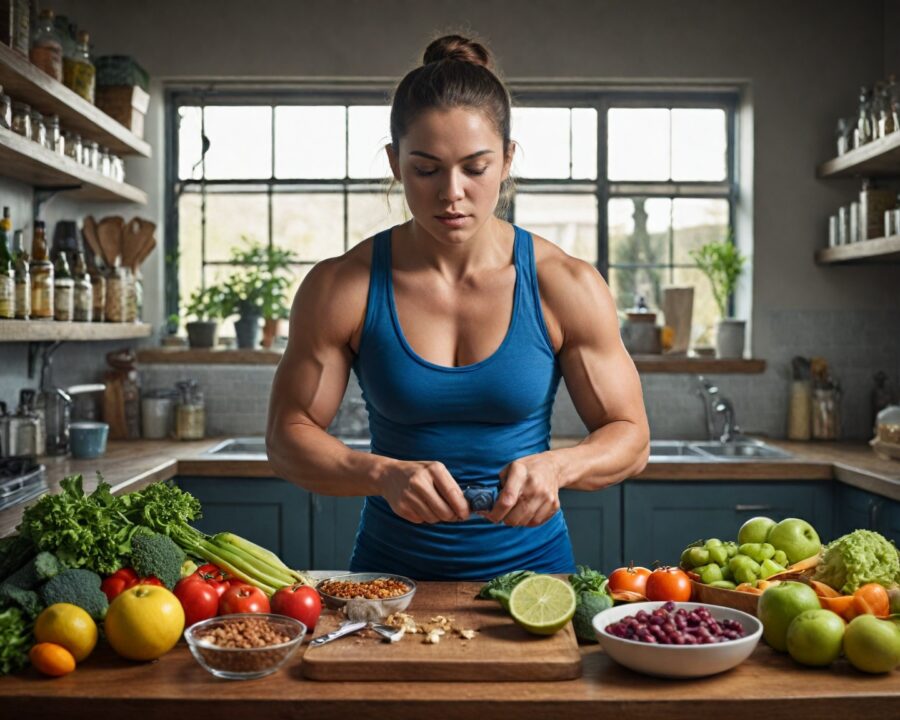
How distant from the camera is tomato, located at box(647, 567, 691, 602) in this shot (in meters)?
1.69

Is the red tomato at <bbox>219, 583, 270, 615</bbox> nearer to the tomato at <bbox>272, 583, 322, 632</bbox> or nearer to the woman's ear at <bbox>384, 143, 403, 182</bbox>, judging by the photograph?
the tomato at <bbox>272, 583, 322, 632</bbox>

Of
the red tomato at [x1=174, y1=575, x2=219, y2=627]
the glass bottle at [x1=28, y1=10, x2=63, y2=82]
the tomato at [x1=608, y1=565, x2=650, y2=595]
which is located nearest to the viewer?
the red tomato at [x1=174, y1=575, x2=219, y2=627]

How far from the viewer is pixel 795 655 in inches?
58.0

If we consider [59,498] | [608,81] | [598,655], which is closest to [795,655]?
[598,655]

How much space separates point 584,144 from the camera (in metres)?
4.74

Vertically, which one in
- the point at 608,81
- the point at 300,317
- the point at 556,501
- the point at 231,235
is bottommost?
the point at 556,501

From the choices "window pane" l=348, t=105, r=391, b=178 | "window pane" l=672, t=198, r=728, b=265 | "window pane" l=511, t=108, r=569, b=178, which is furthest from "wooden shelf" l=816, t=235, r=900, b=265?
"window pane" l=348, t=105, r=391, b=178

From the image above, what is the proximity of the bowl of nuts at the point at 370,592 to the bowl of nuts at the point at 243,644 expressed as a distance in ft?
0.54

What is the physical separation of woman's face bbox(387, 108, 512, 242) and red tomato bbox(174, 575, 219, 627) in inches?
29.0

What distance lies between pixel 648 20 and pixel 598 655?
11.9ft

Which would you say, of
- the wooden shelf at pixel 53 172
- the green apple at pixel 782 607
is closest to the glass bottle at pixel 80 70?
the wooden shelf at pixel 53 172

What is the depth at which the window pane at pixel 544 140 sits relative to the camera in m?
4.72

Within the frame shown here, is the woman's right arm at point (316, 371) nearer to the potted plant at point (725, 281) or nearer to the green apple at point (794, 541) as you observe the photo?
the green apple at point (794, 541)

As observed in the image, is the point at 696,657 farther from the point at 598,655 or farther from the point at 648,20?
the point at 648,20
